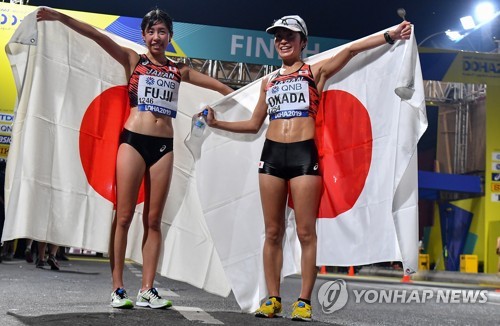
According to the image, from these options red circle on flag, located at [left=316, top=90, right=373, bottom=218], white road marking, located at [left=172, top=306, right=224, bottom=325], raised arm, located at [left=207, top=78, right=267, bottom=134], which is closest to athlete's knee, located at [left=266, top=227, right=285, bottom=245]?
red circle on flag, located at [left=316, top=90, right=373, bottom=218]

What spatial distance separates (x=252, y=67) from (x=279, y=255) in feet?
57.1

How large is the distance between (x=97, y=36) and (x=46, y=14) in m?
0.40

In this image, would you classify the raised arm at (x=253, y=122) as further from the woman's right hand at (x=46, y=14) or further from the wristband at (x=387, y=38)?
the woman's right hand at (x=46, y=14)

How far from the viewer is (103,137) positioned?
4953 millimetres

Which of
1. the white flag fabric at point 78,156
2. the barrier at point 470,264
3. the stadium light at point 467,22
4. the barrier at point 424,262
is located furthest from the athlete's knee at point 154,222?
the barrier at point 424,262

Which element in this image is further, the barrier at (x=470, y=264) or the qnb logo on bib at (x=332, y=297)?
the barrier at (x=470, y=264)

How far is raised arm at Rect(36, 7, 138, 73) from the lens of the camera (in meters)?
4.51

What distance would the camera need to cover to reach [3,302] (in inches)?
185

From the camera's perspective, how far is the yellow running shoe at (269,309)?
4500 millimetres

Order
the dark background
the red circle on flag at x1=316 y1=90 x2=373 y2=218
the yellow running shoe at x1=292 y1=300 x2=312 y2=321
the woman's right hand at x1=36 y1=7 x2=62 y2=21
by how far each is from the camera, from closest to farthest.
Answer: the yellow running shoe at x1=292 y1=300 x2=312 y2=321 → the woman's right hand at x1=36 y1=7 x2=62 y2=21 → the red circle on flag at x1=316 y1=90 x2=373 y2=218 → the dark background

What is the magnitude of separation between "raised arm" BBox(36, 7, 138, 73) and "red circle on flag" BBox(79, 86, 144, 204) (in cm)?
25

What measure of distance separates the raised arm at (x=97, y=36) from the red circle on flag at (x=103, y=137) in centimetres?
25

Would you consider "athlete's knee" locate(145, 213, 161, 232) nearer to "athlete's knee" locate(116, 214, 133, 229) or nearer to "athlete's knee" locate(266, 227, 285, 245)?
"athlete's knee" locate(116, 214, 133, 229)

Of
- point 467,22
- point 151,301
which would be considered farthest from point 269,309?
point 467,22
